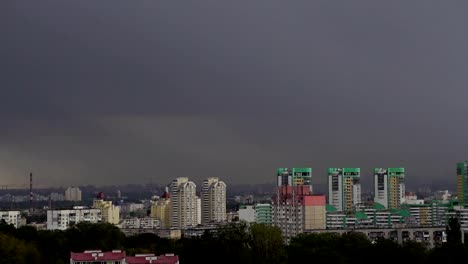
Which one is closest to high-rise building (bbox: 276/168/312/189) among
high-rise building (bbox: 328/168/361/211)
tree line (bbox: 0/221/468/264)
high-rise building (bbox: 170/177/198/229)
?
high-rise building (bbox: 328/168/361/211)

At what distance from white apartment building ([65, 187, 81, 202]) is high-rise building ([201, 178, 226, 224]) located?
54.9 m

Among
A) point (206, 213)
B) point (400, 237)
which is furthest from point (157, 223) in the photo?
point (400, 237)

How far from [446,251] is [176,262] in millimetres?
6017

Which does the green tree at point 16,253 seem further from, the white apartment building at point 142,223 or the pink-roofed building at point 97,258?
the white apartment building at point 142,223

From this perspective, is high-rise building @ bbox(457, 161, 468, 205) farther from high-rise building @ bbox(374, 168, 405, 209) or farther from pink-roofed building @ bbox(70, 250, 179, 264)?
pink-roofed building @ bbox(70, 250, 179, 264)

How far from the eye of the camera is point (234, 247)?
2400cm

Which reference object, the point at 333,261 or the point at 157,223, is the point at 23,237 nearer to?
the point at 333,261

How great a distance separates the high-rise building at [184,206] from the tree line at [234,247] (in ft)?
109

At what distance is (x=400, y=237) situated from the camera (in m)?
42.9

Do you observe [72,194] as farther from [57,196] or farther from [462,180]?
[462,180]

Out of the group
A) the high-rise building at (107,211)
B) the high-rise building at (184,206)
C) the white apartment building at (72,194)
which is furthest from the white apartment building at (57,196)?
the high-rise building at (107,211)

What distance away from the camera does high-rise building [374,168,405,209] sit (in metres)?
59.1

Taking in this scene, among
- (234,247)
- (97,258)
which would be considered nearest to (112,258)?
(97,258)

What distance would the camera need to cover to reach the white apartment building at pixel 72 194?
11981 centimetres
